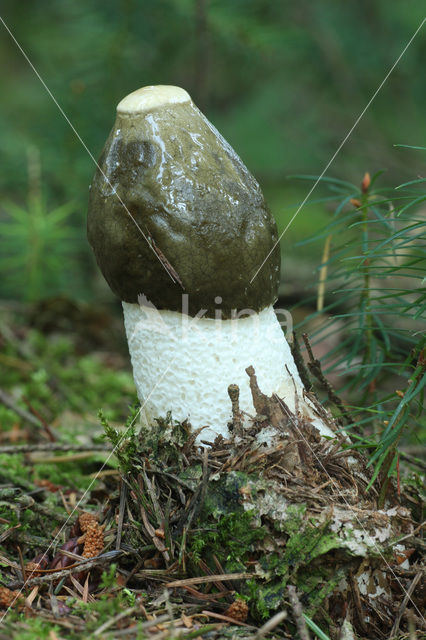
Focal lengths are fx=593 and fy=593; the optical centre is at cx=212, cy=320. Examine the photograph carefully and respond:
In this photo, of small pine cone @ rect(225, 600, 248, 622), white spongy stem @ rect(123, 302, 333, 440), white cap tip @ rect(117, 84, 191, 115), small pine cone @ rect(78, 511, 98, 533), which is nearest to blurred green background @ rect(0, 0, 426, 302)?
white spongy stem @ rect(123, 302, 333, 440)

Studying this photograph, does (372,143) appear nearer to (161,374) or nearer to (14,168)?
(14,168)

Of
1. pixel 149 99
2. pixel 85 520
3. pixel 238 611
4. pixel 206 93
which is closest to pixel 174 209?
pixel 149 99

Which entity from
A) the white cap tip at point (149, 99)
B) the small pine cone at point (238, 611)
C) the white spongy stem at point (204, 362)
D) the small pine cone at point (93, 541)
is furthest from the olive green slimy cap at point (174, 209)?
the small pine cone at point (238, 611)

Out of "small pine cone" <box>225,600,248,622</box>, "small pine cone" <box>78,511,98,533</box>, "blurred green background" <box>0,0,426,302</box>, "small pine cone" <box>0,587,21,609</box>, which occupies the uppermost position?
"blurred green background" <box>0,0,426,302</box>

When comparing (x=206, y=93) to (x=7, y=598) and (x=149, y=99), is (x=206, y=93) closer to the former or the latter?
(x=149, y=99)

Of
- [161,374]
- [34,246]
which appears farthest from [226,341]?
[34,246]

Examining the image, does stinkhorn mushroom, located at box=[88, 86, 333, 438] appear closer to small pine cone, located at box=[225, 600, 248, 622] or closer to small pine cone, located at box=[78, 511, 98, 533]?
small pine cone, located at box=[78, 511, 98, 533]
